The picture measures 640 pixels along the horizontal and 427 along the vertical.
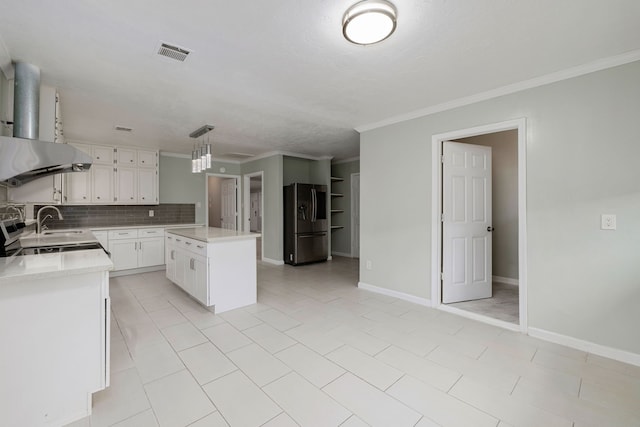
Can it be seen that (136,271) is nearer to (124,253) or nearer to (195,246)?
(124,253)

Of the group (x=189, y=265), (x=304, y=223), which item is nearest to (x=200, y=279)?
(x=189, y=265)

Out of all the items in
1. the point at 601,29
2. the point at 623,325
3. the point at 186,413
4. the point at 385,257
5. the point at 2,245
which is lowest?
the point at 186,413

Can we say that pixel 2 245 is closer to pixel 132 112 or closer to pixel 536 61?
pixel 132 112

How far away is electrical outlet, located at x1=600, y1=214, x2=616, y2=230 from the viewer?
2.17 metres

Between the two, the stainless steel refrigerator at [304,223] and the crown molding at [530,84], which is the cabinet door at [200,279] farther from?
the crown molding at [530,84]

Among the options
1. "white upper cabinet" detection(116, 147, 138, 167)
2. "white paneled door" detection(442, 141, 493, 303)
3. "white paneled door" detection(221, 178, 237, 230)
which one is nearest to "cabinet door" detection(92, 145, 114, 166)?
"white upper cabinet" detection(116, 147, 138, 167)

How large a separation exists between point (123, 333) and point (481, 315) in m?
3.63

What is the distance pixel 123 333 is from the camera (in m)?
2.58

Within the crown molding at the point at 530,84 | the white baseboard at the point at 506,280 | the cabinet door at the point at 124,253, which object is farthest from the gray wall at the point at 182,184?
the white baseboard at the point at 506,280

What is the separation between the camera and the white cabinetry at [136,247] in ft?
15.1

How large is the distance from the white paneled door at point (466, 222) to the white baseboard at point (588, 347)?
0.88 m

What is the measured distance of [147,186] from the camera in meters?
5.15

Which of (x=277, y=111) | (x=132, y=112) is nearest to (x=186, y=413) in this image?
(x=277, y=111)

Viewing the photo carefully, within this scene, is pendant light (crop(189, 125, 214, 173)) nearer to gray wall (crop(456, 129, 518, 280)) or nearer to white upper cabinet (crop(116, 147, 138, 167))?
white upper cabinet (crop(116, 147, 138, 167))
